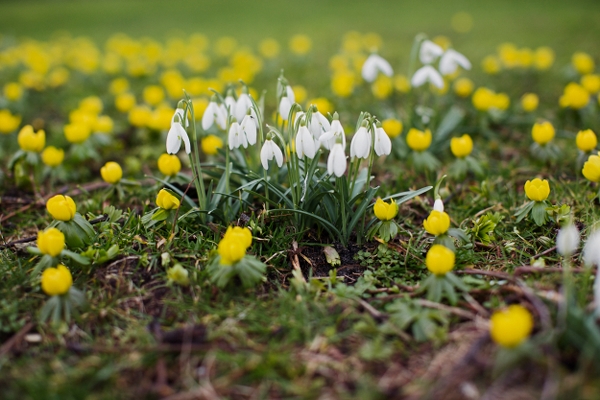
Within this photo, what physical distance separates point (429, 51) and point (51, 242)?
98.8 inches

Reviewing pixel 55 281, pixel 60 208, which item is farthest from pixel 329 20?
pixel 55 281

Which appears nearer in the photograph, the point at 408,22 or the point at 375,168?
the point at 375,168

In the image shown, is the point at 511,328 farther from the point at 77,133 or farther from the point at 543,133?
the point at 77,133

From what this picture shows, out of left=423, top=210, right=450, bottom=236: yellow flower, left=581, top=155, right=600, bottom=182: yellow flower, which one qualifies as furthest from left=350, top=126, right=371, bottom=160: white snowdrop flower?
left=581, top=155, right=600, bottom=182: yellow flower

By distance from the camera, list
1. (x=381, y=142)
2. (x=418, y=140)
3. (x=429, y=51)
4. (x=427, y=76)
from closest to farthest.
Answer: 1. (x=381, y=142)
2. (x=418, y=140)
3. (x=427, y=76)
4. (x=429, y=51)

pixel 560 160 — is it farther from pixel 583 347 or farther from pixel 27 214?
pixel 27 214

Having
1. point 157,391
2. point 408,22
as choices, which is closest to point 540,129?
point 157,391

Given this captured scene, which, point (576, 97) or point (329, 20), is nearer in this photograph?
point (576, 97)

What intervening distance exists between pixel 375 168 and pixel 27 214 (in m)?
2.12

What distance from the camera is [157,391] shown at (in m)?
1.52

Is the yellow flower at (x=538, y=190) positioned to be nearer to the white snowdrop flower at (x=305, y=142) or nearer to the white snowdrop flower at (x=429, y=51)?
the white snowdrop flower at (x=305, y=142)

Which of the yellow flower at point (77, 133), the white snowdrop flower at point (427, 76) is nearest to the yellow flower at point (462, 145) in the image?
the white snowdrop flower at point (427, 76)

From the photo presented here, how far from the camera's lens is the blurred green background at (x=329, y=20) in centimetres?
654

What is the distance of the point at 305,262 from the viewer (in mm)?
2203
